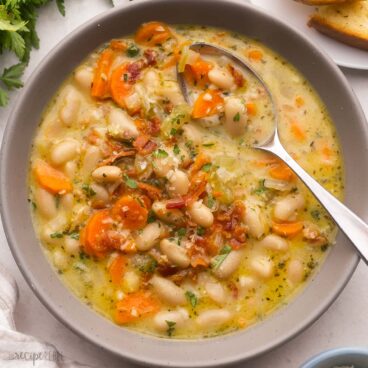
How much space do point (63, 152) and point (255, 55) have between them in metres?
1.15

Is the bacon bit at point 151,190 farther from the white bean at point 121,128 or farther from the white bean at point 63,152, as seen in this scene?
the white bean at point 63,152

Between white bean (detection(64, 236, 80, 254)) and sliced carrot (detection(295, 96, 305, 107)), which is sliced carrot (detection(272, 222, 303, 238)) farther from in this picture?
white bean (detection(64, 236, 80, 254))

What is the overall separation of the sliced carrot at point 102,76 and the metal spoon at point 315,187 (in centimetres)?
38

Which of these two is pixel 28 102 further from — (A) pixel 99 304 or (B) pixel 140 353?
(B) pixel 140 353

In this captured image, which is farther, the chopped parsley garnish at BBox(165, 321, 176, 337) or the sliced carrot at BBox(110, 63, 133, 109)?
the sliced carrot at BBox(110, 63, 133, 109)

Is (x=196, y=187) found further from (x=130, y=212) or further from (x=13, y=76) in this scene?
(x=13, y=76)

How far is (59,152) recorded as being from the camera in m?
3.77

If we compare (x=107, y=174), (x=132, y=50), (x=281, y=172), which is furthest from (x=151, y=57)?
(x=281, y=172)

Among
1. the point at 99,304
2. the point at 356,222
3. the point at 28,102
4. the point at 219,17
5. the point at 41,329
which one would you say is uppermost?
the point at 219,17

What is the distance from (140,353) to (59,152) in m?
1.08

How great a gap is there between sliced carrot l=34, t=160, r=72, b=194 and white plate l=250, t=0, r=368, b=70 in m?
1.49

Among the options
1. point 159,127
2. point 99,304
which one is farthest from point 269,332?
point 159,127

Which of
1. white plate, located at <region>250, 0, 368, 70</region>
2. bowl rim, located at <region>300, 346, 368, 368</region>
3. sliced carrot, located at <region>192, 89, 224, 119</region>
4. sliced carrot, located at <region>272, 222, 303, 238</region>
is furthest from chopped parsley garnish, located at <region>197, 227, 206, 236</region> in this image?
white plate, located at <region>250, 0, 368, 70</region>

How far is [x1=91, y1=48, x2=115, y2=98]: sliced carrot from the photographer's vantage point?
388 cm
